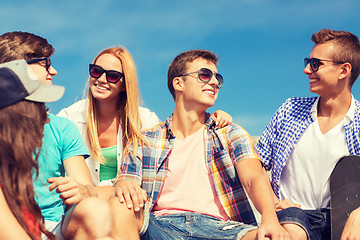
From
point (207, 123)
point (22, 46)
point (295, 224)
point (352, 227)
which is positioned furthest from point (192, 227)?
point (22, 46)

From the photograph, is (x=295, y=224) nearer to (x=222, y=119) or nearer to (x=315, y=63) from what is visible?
(x=222, y=119)

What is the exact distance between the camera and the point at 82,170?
3686 mm

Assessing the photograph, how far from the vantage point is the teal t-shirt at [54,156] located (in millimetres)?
3359

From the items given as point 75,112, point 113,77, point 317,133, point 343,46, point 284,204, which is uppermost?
point 343,46

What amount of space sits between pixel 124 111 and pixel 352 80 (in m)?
2.61

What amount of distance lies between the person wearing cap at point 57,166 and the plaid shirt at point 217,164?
62 centimetres

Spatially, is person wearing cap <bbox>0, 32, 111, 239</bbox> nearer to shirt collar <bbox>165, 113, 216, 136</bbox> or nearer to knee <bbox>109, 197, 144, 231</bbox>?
knee <bbox>109, 197, 144, 231</bbox>

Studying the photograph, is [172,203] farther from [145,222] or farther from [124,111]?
[124,111]

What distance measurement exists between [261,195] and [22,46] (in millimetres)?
2386

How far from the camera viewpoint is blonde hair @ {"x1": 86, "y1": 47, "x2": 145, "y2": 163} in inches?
190

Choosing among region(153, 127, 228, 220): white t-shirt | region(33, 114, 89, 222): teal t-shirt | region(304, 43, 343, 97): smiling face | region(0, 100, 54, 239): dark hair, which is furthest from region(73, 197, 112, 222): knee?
region(304, 43, 343, 97): smiling face

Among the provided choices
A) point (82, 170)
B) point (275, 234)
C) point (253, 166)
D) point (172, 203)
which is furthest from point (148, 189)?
point (275, 234)

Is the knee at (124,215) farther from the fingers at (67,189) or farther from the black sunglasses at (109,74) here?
the black sunglasses at (109,74)

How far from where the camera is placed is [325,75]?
15.7 ft
